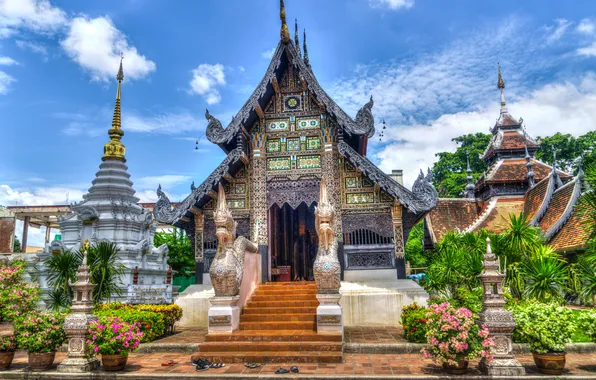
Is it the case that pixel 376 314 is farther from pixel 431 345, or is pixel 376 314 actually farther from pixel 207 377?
pixel 207 377

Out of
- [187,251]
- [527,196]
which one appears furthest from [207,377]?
[187,251]

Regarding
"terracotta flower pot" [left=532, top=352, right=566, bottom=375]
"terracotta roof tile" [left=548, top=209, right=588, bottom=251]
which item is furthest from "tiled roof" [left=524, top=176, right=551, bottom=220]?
"terracotta flower pot" [left=532, top=352, right=566, bottom=375]

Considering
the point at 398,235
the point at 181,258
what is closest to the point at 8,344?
the point at 398,235

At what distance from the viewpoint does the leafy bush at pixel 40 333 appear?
696cm

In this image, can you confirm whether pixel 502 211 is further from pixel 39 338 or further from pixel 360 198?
pixel 39 338

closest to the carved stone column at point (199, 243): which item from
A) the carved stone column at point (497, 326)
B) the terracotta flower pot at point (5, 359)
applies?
the terracotta flower pot at point (5, 359)

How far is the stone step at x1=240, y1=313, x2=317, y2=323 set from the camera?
888 centimetres

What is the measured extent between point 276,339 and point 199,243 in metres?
4.45

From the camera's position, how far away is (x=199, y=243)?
11516 mm

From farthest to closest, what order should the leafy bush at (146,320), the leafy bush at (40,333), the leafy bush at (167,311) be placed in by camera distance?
the leafy bush at (167,311) → the leafy bush at (146,320) → the leafy bush at (40,333)

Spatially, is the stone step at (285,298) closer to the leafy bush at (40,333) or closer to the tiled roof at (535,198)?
the leafy bush at (40,333)

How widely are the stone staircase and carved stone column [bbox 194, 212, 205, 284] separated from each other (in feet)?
7.99

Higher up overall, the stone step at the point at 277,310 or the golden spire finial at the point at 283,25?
the golden spire finial at the point at 283,25

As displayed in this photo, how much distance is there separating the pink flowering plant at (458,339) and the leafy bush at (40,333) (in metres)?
6.11
